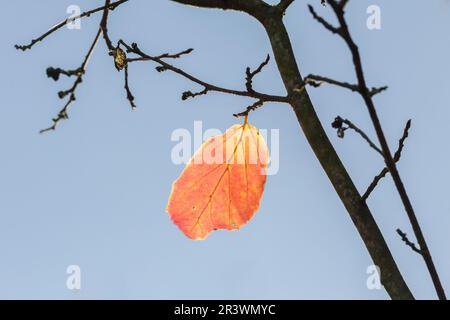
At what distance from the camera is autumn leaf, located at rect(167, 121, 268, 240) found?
323cm

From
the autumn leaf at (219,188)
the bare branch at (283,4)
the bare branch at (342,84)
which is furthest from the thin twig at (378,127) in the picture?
the autumn leaf at (219,188)

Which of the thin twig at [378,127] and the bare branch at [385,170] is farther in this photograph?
the bare branch at [385,170]

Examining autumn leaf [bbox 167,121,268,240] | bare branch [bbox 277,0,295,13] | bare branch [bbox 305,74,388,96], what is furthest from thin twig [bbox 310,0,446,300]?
autumn leaf [bbox 167,121,268,240]

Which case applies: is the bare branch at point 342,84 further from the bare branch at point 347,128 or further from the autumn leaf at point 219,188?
the autumn leaf at point 219,188

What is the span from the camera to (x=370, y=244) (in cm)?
233

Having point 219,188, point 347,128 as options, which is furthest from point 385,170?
point 219,188

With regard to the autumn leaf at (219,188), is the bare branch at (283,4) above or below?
above

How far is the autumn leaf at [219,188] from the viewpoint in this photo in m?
3.23

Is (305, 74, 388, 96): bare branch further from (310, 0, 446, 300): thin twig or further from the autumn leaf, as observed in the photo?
the autumn leaf

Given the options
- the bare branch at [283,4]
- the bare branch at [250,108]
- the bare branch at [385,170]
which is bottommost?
the bare branch at [385,170]

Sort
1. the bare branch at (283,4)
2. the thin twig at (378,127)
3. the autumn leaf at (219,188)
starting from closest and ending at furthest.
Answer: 1. the thin twig at (378,127)
2. the bare branch at (283,4)
3. the autumn leaf at (219,188)

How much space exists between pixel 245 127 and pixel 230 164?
0.22 meters
